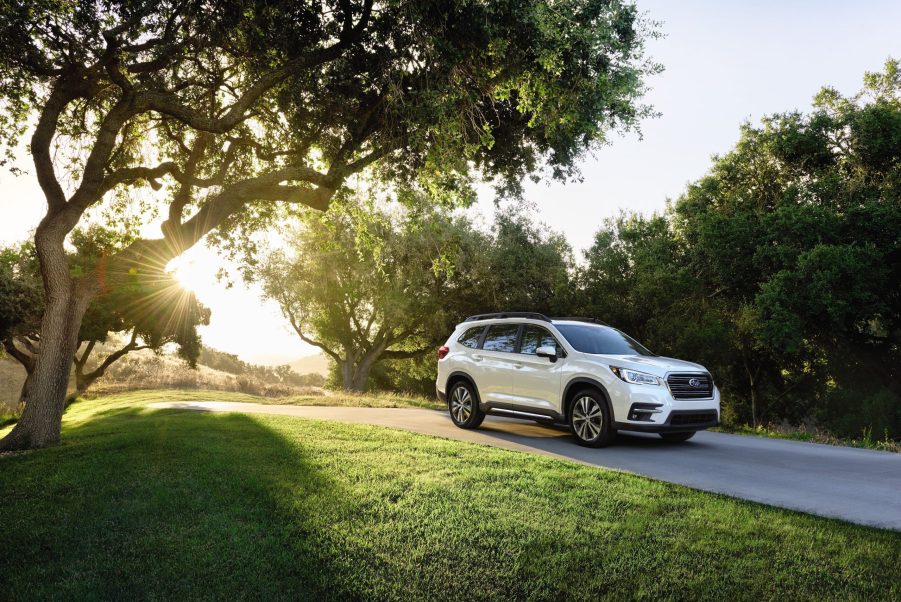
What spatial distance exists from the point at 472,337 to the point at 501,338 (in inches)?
31.5

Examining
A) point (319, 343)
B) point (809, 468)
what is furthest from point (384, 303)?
point (809, 468)

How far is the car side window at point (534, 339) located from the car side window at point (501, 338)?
0.21m

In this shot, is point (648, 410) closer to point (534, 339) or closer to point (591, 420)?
point (591, 420)

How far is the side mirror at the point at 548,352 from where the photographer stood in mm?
9734

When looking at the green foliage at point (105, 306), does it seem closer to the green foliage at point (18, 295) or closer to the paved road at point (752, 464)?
the green foliage at point (18, 295)

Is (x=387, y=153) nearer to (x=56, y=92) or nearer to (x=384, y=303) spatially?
(x=56, y=92)

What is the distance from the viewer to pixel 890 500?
6.14 metres

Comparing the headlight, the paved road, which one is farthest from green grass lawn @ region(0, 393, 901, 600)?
the headlight

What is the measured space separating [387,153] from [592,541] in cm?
1095

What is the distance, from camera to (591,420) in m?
9.32

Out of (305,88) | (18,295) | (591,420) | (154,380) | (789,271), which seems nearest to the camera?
(591,420)

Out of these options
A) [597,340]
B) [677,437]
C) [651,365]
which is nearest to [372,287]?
[597,340]

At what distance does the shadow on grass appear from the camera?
3.91 m

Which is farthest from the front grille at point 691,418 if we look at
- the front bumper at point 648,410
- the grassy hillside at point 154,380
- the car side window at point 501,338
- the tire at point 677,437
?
the grassy hillside at point 154,380
